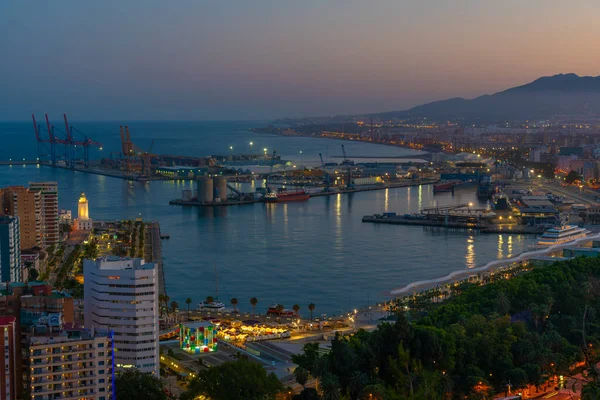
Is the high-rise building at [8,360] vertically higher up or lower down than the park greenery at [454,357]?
higher up

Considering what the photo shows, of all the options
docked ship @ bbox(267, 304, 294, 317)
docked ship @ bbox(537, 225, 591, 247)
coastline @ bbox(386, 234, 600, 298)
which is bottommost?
docked ship @ bbox(267, 304, 294, 317)

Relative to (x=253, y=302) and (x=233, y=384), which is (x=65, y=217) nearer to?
(x=253, y=302)

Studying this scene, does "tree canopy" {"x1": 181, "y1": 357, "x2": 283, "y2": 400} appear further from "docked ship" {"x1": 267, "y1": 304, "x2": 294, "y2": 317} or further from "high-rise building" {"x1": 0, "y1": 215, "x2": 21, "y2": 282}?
"high-rise building" {"x1": 0, "y1": 215, "x2": 21, "y2": 282}

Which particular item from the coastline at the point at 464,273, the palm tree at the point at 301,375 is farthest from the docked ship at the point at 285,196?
the palm tree at the point at 301,375

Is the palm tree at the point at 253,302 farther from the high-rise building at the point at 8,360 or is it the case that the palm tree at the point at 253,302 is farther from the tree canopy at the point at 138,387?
the high-rise building at the point at 8,360

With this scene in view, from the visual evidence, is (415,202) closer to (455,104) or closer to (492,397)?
(492,397)

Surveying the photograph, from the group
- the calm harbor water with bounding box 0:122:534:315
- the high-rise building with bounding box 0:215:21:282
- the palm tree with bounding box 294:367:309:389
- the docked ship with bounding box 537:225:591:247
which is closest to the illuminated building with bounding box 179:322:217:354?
the palm tree with bounding box 294:367:309:389
